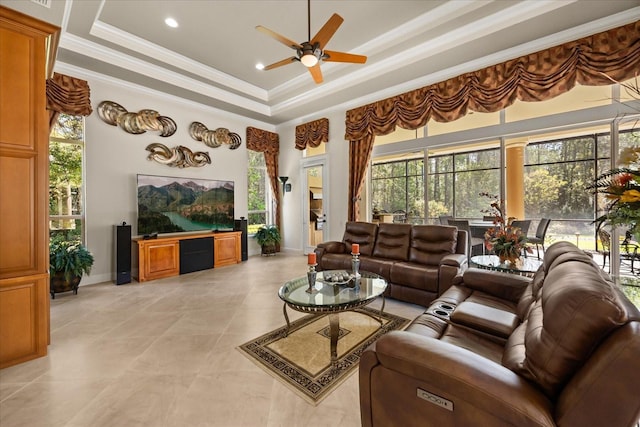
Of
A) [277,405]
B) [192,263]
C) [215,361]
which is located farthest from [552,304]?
[192,263]

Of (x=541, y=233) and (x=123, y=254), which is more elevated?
(x=541, y=233)

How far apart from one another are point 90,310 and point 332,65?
4.83 m

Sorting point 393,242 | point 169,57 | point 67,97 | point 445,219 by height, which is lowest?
point 393,242

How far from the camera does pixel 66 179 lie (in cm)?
425

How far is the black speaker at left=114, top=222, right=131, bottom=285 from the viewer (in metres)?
4.40

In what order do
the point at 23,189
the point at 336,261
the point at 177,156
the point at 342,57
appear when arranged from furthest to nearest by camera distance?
the point at 177,156
the point at 336,261
the point at 342,57
the point at 23,189

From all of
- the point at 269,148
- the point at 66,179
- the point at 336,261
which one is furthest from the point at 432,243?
the point at 66,179

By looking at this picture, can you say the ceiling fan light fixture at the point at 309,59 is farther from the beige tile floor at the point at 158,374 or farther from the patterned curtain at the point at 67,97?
the patterned curtain at the point at 67,97

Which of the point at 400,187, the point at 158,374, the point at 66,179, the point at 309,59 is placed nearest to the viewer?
the point at 158,374

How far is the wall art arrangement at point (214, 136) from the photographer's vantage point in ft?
18.5

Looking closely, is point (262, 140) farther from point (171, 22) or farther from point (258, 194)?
point (171, 22)

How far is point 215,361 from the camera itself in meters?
2.26

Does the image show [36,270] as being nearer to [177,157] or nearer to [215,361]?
[215,361]

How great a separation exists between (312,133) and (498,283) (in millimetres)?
4963
